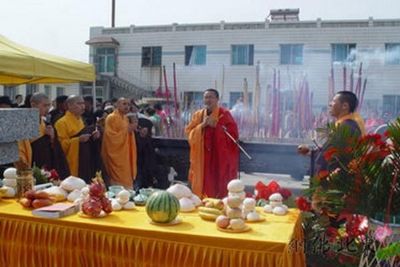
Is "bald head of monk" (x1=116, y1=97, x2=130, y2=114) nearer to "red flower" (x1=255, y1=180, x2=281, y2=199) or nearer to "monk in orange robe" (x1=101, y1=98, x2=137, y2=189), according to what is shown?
"monk in orange robe" (x1=101, y1=98, x2=137, y2=189)

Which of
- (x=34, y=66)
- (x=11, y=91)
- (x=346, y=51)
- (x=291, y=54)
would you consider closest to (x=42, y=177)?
(x=34, y=66)

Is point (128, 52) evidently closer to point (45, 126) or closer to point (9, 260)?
point (45, 126)

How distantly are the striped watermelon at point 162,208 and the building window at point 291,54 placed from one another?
17.4 meters

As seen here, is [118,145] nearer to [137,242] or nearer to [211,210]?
[211,210]

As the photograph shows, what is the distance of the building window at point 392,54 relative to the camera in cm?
1803

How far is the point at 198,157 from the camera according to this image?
15.7 ft

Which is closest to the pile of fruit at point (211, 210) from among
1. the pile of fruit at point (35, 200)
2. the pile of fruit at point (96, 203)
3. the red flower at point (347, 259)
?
the pile of fruit at point (96, 203)

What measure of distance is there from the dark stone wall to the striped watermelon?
4.06 m

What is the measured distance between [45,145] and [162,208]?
258 centimetres

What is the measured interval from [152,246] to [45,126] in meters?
2.71

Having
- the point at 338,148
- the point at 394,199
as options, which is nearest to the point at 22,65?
the point at 338,148

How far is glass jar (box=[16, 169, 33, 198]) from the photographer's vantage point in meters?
2.69

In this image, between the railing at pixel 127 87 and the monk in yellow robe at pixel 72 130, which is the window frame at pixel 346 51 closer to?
the railing at pixel 127 87

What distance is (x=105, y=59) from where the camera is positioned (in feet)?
74.3
